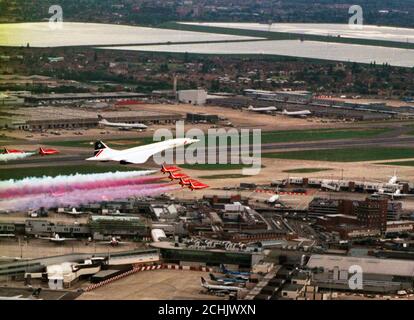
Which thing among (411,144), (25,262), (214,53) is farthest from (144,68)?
(25,262)

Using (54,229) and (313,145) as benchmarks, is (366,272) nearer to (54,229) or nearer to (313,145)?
(54,229)

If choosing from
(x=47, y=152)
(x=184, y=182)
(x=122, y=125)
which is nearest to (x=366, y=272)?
(x=184, y=182)

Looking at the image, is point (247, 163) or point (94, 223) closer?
point (94, 223)

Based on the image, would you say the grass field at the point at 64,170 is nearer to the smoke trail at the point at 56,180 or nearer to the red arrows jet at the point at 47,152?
the red arrows jet at the point at 47,152

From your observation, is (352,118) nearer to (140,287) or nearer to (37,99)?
(37,99)

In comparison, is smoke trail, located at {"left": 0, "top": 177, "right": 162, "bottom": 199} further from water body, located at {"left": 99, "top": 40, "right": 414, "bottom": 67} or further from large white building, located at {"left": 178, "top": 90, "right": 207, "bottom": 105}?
water body, located at {"left": 99, "top": 40, "right": 414, "bottom": 67}
